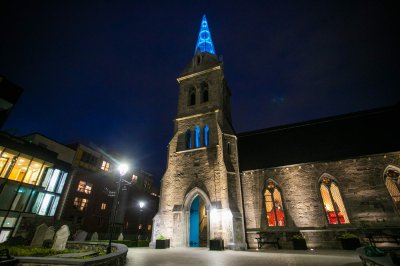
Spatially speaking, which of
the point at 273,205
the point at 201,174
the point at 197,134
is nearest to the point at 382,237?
the point at 273,205

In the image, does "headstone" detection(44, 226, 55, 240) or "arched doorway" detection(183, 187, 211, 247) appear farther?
"arched doorway" detection(183, 187, 211, 247)

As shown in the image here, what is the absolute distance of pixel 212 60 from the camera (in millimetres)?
23312

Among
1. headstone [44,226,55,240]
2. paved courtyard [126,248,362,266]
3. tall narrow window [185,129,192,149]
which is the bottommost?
paved courtyard [126,248,362,266]

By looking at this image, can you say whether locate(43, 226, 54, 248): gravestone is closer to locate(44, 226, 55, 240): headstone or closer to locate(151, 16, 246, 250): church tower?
locate(44, 226, 55, 240): headstone

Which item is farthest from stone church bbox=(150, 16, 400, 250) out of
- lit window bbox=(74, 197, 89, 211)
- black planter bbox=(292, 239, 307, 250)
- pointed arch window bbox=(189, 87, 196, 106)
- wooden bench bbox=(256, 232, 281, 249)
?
lit window bbox=(74, 197, 89, 211)

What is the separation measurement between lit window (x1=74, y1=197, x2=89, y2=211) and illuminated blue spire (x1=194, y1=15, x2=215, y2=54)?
29.9 meters

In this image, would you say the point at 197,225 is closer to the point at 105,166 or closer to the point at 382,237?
the point at 382,237

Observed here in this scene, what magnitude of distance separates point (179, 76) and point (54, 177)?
23.9m

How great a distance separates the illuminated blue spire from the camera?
28.2 metres

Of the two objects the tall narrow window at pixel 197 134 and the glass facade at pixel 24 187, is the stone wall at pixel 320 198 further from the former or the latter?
the glass facade at pixel 24 187

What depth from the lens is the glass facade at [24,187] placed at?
22.0m

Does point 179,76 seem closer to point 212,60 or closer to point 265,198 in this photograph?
point 212,60

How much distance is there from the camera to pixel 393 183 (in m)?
14.5

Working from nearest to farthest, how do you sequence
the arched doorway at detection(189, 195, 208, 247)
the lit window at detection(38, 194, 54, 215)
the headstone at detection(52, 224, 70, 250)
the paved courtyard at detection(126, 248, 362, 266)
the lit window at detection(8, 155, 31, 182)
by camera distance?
the paved courtyard at detection(126, 248, 362, 266) < the headstone at detection(52, 224, 70, 250) < the arched doorway at detection(189, 195, 208, 247) < the lit window at detection(8, 155, 31, 182) < the lit window at detection(38, 194, 54, 215)
